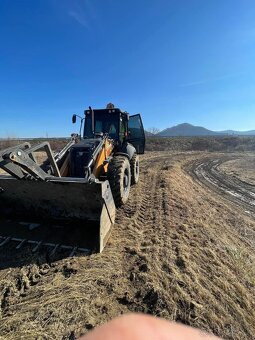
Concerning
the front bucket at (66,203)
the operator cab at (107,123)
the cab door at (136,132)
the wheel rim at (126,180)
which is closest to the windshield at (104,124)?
the operator cab at (107,123)

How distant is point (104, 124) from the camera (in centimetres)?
867

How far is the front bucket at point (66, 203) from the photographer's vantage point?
15.4 ft

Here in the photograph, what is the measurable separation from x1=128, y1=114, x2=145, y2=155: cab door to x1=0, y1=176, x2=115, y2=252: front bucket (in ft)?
16.4

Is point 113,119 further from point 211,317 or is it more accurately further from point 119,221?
point 211,317

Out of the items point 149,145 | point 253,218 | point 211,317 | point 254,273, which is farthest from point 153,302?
point 149,145

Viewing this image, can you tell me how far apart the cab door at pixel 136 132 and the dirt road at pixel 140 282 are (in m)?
4.53

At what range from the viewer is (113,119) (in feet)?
28.2

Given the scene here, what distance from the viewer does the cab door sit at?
31.4 feet

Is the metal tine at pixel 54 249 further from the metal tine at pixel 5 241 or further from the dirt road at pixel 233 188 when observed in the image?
the dirt road at pixel 233 188

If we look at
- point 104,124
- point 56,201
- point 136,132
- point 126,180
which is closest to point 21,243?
point 56,201

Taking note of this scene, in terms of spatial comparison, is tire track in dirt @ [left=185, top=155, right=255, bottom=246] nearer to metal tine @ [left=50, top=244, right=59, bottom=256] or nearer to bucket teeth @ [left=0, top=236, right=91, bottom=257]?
bucket teeth @ [left=0, top=236, right=91, bottom=257]

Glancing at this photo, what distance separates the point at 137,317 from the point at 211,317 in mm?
2592

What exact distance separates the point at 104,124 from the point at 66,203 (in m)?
4.24

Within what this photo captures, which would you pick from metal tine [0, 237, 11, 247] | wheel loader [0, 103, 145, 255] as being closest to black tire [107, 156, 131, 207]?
wheel loader [0, 103, 145, 255]
